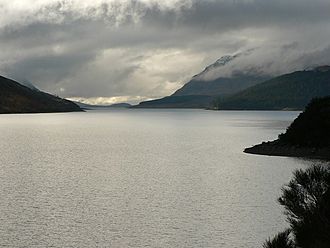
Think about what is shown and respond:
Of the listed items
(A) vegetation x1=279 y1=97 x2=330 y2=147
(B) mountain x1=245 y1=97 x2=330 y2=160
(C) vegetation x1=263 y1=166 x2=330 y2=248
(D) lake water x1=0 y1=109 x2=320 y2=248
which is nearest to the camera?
(C) vegetation x1=263 y1=166 x2=330 y2=248

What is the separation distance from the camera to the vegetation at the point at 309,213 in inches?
960

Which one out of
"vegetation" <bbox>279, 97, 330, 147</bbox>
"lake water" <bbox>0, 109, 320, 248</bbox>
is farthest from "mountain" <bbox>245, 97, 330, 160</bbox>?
"lake water" <bbox>0, 109, 320, 248</bbox>

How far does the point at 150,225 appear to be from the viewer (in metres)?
47.9

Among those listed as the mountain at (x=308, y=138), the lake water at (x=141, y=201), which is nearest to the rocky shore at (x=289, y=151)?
the mountain at (x=308, y=138)

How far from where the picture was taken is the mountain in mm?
107688

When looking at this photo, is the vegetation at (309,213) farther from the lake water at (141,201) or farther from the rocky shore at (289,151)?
the rocky shore at (289,151)

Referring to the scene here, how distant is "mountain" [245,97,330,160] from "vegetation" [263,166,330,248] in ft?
258

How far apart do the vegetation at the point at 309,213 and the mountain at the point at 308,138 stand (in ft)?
258

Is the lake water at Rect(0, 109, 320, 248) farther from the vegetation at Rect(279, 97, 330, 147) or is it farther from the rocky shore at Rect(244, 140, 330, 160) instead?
the vegetation at Rect(279, 97, 330, 147)

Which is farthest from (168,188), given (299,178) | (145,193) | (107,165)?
(299,178)

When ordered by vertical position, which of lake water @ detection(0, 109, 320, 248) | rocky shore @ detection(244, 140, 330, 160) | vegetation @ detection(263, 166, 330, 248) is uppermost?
vegetation @ detection(263, 166, 330, 248)

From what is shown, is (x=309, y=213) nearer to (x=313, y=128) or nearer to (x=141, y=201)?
(x=141, y=201)

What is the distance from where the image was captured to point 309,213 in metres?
26.3

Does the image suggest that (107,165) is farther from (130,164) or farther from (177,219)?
(177,219)
